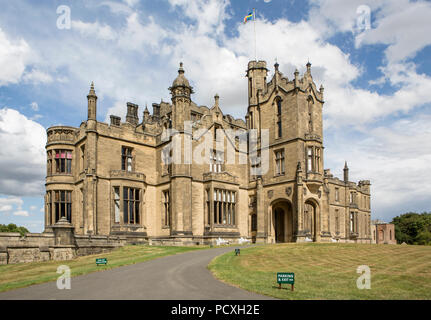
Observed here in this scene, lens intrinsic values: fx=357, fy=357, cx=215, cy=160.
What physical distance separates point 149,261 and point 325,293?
40.2 feet

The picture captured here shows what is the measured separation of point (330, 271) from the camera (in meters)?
16.4

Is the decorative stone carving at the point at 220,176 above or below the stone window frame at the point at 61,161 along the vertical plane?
below

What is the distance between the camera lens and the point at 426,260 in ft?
61.9

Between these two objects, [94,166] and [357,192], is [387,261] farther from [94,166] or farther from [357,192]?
[357,192]

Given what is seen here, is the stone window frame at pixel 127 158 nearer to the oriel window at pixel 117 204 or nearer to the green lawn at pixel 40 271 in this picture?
the oriel window at pixel 117 204

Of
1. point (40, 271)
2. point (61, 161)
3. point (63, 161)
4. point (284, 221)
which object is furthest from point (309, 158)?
point (40, 271)

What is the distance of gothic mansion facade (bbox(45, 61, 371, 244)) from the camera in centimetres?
3322

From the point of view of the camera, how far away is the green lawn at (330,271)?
1192 cm

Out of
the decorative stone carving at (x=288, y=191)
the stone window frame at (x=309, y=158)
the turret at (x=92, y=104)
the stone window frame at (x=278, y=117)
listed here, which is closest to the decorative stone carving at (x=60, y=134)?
the turret at (x=92, y=104)

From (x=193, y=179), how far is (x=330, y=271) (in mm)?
21017

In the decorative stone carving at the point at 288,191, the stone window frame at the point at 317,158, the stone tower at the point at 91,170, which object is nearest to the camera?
the stone tower at the point at 91,170

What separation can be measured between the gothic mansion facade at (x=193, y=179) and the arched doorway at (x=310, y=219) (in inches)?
4.8

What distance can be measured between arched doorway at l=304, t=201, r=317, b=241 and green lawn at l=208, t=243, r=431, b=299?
1076cm
